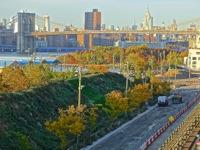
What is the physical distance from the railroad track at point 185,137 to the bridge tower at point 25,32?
78.9m

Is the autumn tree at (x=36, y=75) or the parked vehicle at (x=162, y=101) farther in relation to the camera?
the parked vehicle at (x=162, y=101)

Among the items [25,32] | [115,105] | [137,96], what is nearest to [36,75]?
[137,96]

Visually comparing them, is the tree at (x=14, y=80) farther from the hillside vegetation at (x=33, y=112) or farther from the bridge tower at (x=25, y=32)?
the bridge tower at (x=25, y=32)

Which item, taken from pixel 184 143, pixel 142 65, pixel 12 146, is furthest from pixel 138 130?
pixel 142 65

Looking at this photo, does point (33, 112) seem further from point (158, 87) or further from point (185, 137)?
point (158, 87)

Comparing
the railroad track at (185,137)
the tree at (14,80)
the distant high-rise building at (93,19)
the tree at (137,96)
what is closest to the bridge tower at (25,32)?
the distant high-rise building at (93,19)

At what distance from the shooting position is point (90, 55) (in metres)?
75.1

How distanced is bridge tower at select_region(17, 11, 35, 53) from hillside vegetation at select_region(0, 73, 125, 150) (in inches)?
2808

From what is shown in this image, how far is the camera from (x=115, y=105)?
2841cm

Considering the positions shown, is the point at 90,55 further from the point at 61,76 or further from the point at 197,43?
the point at 61,76

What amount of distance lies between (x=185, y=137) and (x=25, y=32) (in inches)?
3406

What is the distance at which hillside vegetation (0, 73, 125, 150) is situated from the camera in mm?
18938

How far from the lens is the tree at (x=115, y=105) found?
92.7 ft

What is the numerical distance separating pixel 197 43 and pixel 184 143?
2967 inches
